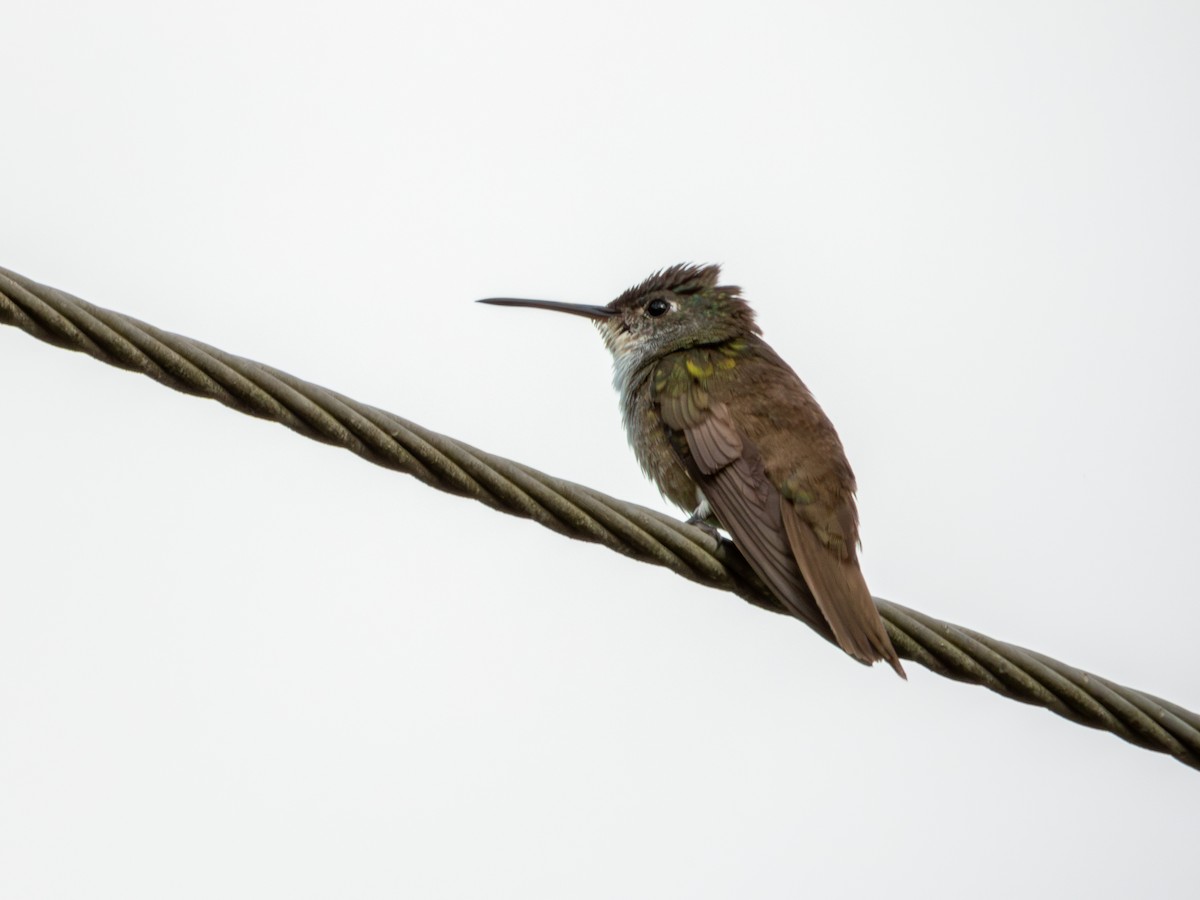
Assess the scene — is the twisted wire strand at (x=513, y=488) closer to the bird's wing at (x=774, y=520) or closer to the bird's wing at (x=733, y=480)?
the bird's wing at (x=774, y=520)

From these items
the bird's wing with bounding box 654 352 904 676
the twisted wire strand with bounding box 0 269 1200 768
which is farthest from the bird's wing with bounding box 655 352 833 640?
the twisted wire strand with bounding box 0 269 1200 768

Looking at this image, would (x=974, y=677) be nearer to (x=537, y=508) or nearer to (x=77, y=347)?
(x=537, y=508)

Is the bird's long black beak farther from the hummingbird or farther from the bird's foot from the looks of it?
the bird's foot

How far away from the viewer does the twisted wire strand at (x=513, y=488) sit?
3.58m

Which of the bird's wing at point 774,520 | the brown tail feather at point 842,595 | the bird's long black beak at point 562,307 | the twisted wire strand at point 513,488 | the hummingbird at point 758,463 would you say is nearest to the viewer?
the twisted wire strand at point 513,488

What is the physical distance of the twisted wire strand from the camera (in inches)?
141

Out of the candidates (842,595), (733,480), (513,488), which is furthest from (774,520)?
(513,488)

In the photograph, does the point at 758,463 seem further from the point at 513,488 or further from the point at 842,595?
the point at 513,488

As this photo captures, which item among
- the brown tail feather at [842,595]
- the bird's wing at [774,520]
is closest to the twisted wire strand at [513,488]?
the brown tail feather at [842,595]

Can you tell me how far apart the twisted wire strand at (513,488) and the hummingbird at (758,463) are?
0.41 metres

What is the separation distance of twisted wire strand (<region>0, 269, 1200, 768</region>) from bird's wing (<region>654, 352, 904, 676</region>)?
30cm

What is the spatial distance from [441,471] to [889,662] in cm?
177

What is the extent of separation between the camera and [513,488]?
13.1 ft

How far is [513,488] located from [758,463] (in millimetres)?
2005
